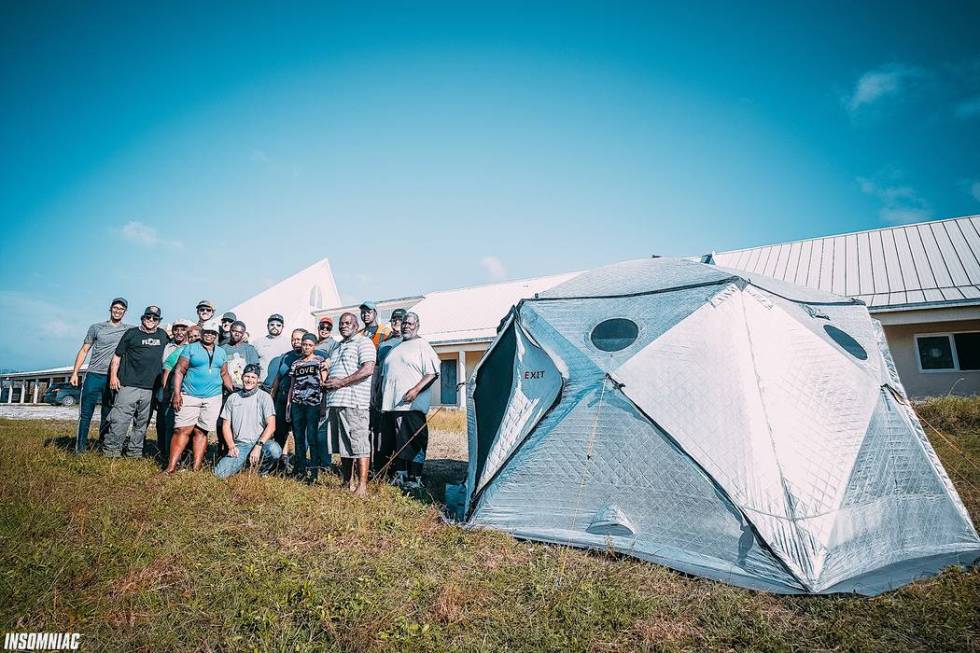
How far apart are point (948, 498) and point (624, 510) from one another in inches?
92.5

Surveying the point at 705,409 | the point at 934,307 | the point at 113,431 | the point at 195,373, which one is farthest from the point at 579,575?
the point at 934,307

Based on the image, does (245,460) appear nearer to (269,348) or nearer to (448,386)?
(269,348)

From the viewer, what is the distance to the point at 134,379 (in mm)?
5785

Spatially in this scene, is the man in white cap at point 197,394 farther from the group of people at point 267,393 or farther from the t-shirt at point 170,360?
the t-shirt at point 170,360

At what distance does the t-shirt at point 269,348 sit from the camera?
648 centimetres

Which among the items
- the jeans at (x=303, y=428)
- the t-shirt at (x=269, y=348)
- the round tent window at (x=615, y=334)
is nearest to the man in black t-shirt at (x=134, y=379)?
the t-shirt at (x=269, y=348)

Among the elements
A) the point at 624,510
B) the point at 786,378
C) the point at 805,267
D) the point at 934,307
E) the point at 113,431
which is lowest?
the point at 624,510

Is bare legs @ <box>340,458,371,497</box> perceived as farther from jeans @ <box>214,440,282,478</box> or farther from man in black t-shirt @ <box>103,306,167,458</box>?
man in black t-shirt @ <box>103,306,167,458</box>

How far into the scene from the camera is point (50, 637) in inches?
79.8

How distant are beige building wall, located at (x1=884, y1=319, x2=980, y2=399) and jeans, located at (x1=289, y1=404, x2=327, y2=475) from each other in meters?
12.4

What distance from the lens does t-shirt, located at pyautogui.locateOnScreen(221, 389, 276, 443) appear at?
5379 mm

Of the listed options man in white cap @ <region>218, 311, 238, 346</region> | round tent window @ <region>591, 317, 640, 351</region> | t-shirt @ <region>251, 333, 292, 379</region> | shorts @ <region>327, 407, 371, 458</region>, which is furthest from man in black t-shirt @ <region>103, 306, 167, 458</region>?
round tent window @ <region>591, 317, 640, 351</region>

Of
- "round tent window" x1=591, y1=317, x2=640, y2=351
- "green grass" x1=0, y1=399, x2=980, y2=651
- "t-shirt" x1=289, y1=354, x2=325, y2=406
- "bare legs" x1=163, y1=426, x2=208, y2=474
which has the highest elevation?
"round tent window" x1=591, y1=317, x2=640, y2=351

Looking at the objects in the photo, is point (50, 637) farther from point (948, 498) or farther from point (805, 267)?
point (805, 267)
